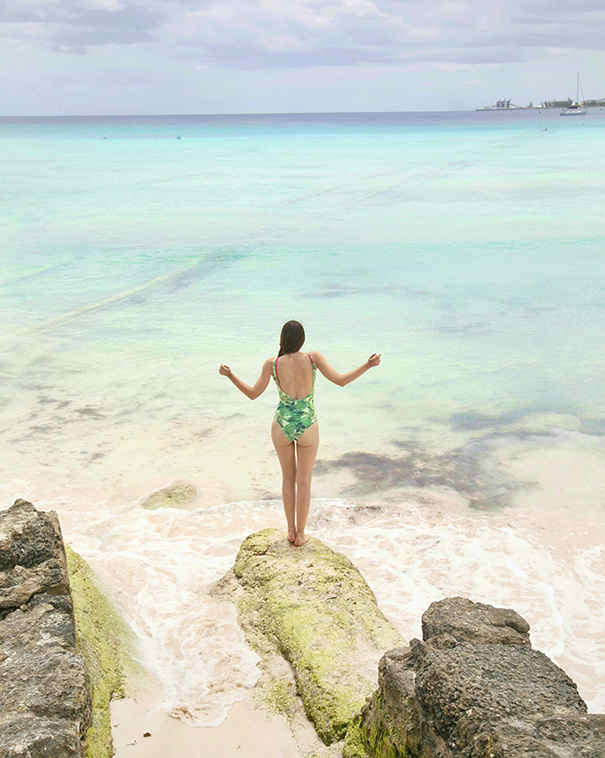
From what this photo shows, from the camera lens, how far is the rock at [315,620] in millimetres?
3041

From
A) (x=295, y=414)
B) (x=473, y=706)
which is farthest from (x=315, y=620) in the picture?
(x=473, y=706)

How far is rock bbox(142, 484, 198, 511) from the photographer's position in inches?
235

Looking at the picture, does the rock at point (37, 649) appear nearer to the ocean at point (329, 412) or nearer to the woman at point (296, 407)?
the ocean at point (329, 412)

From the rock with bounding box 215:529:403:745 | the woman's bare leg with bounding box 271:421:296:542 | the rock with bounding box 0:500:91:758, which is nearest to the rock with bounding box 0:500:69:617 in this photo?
the rock with bounding box 0:500:91:758

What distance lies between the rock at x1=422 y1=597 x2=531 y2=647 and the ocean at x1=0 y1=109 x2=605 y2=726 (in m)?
1.11

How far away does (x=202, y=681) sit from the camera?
11.3ft

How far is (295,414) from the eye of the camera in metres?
4.39

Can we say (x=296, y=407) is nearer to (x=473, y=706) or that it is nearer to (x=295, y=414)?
(x=295, y=414)

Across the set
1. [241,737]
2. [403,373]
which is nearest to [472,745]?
Result: [241,737]

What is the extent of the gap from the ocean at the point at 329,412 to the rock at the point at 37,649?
80 centimetres

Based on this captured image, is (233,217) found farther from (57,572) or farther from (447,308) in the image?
(57,572)

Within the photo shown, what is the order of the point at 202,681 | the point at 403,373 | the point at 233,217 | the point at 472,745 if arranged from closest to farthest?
the point at 472,745, the point at 202,681, the point at 403,373, the point at 233,217

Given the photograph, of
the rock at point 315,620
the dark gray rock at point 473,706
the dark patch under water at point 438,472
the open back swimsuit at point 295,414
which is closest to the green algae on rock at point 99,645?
the rock at point 315,620

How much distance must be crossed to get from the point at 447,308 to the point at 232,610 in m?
9.83
